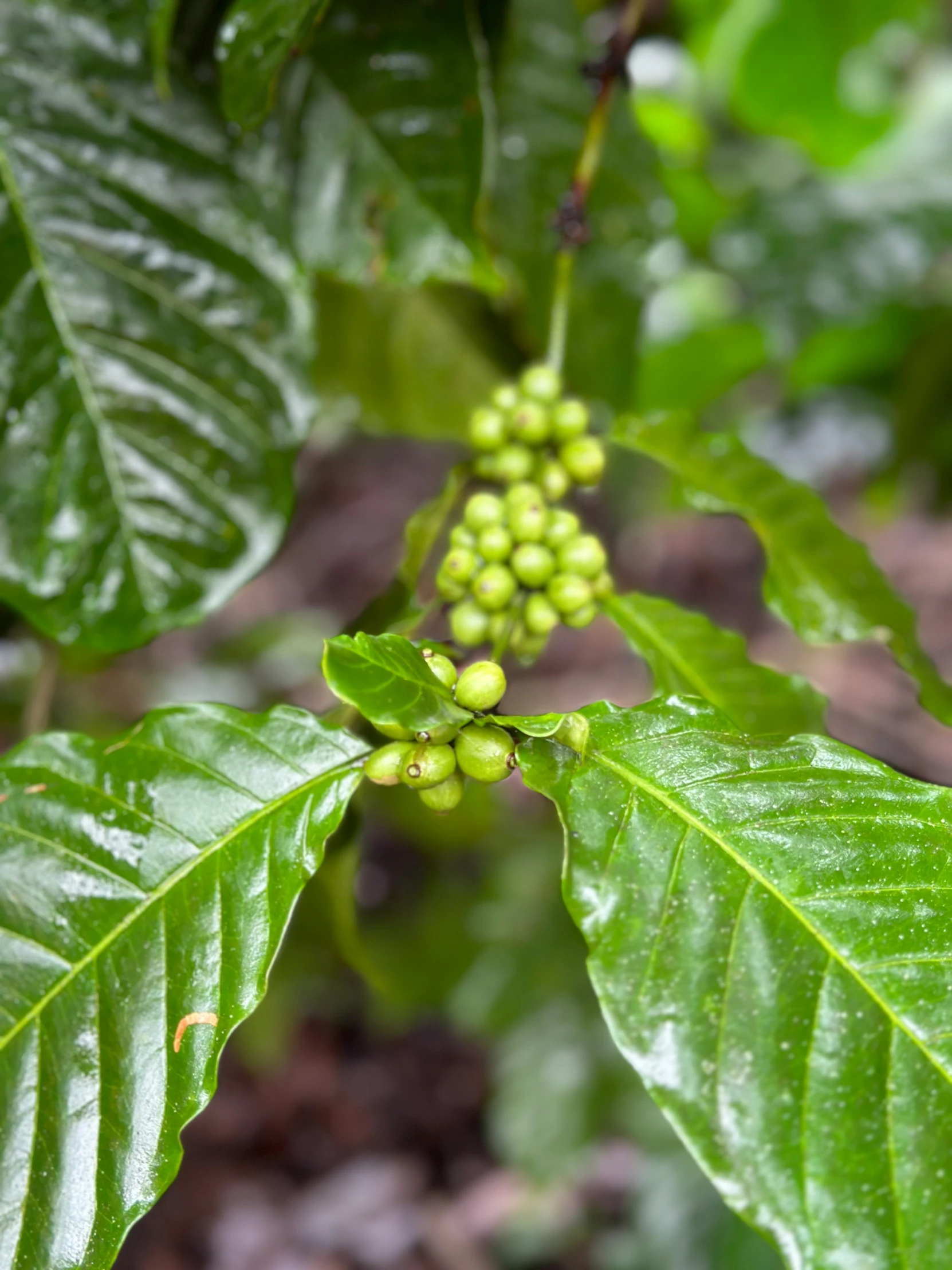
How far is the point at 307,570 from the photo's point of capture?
3469mm

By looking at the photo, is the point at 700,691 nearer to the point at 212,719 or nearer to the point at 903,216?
the point at 212,719

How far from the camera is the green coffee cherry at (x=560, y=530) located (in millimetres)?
851

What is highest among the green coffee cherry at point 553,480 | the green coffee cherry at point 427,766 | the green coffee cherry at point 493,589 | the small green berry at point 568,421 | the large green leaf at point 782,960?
the small green berry at point 568,421

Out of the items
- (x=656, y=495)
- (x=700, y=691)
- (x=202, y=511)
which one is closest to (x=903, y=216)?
(x=656, y=495)

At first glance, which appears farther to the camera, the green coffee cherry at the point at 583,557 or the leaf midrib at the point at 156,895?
the green coffee cherry at the point at 583,557

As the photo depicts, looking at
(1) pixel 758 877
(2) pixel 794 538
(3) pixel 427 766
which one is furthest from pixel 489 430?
(1) pixel 758 877

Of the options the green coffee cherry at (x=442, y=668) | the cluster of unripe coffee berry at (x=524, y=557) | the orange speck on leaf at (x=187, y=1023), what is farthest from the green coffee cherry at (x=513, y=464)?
the orange speck on leaf at (x=187, y=1023)

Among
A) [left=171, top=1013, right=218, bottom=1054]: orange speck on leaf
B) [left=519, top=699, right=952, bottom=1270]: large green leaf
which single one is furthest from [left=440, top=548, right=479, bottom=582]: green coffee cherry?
[left=171, top=1013, right=218, bottom=1054]: orange speck on leaf

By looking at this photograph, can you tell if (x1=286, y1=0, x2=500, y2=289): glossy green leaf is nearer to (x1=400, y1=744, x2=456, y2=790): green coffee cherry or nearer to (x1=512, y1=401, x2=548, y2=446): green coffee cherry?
(x1=512, y1=401, x2=548, y2=446): green coffee cherry

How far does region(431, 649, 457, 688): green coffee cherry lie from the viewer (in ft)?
2.29

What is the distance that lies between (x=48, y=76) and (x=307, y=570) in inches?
102

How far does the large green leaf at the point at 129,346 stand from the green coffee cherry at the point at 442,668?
11.2 inches

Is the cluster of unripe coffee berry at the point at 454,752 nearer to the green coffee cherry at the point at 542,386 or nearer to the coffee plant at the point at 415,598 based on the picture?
the coffee plant at the point at 415,598

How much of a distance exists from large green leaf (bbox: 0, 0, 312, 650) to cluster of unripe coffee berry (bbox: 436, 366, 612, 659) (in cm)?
20
